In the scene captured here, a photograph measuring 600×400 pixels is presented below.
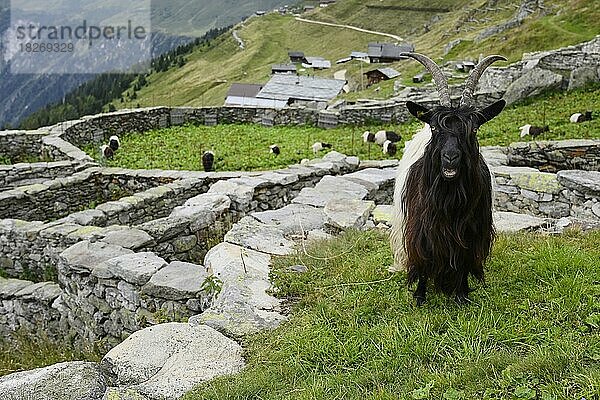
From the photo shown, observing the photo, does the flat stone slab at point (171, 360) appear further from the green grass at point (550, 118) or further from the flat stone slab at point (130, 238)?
the green grass at point (550, 118)

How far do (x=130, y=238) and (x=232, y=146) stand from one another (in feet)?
31.2

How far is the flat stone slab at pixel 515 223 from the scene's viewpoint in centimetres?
741

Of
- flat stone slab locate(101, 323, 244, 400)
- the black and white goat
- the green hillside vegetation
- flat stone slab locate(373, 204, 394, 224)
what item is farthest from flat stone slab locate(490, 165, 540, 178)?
flat stone slab locate(101, 323, 244, 400)

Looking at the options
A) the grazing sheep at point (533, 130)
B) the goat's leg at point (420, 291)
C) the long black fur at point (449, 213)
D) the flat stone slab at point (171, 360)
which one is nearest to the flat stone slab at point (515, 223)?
the long black fur at point (449, 213)

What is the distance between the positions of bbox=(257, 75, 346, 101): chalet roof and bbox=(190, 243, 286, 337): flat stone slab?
1502 inches

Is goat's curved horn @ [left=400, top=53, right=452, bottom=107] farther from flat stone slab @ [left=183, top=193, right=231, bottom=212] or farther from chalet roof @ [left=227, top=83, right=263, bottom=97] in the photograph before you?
chalet roof @ [left=227, top=83, right=263, bottom=97]

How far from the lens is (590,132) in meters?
13.5

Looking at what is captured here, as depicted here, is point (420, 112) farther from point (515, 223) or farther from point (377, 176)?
point (377, 176)

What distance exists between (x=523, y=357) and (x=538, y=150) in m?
8.08

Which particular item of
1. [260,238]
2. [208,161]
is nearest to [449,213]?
[260,238]

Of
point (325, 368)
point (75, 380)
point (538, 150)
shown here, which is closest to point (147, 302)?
point (75, 380)

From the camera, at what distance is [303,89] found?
166ft

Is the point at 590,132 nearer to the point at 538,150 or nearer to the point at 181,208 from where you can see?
the point at 538,150

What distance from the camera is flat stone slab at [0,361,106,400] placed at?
4070mm
